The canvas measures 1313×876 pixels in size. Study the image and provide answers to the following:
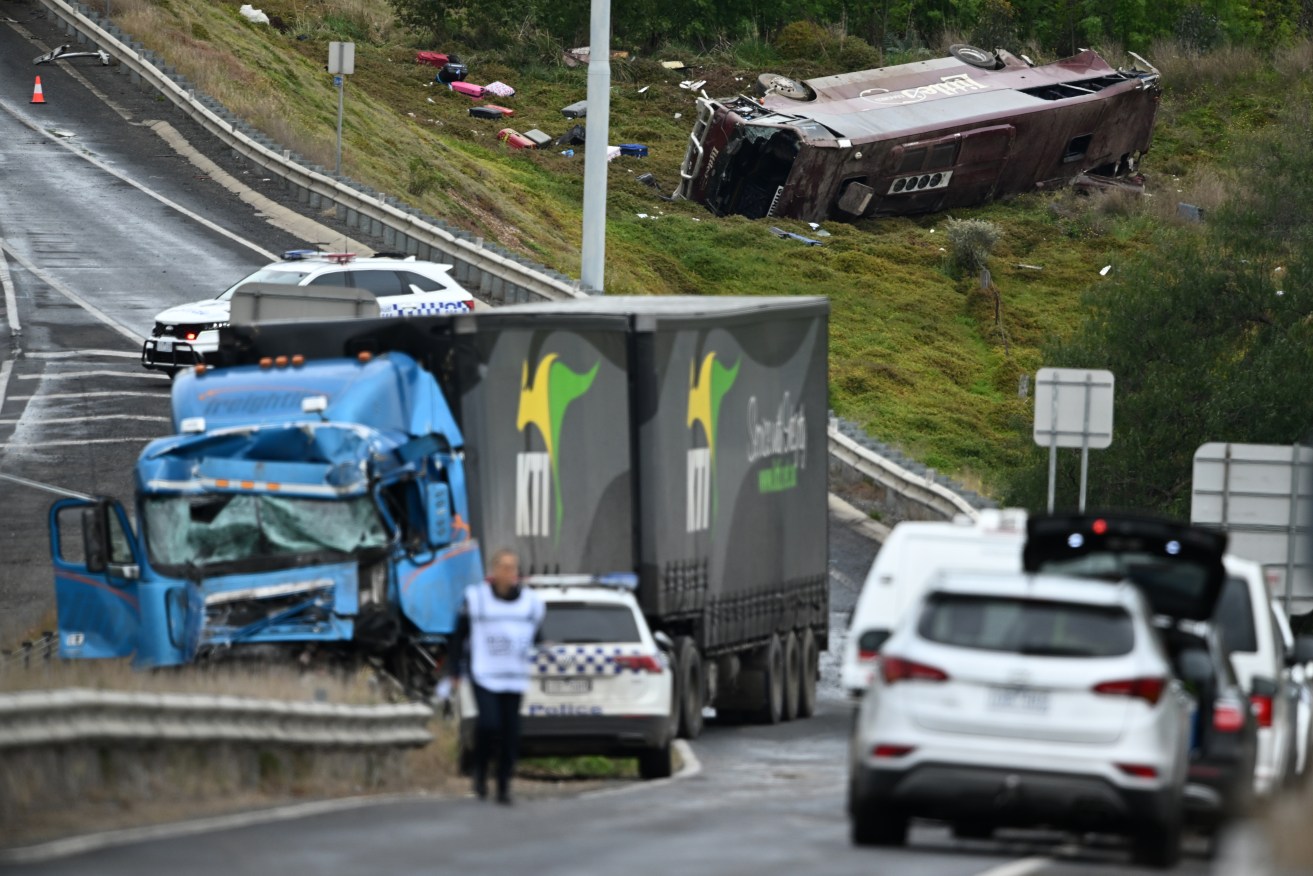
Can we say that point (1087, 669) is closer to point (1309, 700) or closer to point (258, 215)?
point (1309, 700)

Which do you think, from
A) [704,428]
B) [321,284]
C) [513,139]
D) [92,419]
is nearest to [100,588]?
[704,428]

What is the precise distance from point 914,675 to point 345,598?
6.40 meters

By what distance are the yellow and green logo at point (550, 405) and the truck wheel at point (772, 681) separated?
12.4 ft

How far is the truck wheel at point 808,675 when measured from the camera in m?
23.1

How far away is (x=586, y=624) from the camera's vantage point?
17.3 meters

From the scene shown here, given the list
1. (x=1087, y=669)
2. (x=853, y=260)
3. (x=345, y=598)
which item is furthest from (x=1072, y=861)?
(x=853, y=260)

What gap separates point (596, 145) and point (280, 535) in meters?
19.5

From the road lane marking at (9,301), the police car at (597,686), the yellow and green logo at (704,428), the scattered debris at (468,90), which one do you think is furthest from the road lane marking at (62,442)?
the scattered debris at (468,90)

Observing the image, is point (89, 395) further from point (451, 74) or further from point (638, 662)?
point (451, 74)

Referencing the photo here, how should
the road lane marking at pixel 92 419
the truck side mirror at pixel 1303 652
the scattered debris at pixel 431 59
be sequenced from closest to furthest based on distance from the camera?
the truck side mirror at pixel 1303 652, the road lane marking at pixel 92 419, the scattered debris at pixel 431 59

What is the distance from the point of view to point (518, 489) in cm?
1880

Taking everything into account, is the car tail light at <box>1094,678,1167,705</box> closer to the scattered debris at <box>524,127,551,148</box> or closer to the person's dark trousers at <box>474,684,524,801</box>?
the person's dark trousers at <box>474,684,524,801</box>

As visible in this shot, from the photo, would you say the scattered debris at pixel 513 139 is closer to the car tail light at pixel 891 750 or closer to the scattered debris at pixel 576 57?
the scattered debris at pixel 576 57

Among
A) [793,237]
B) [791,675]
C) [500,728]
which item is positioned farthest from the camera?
[793,237]
